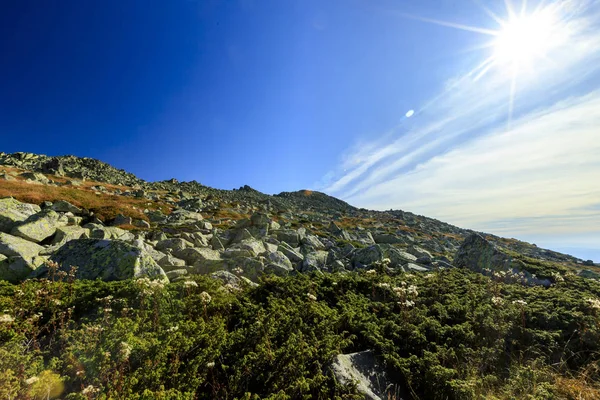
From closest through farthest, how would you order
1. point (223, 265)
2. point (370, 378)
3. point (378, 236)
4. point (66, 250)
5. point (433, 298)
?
point (370, 378), point (433, 298), point (66, 250), point (223, 265), point (378, 236)

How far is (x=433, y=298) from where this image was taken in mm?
8250

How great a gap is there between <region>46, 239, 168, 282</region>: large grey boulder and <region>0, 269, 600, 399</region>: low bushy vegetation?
170cm

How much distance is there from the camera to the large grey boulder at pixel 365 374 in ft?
14.7

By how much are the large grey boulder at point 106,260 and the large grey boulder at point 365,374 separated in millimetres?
6181

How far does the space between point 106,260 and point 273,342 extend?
7081 millimetres

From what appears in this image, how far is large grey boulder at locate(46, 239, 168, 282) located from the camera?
8461 millimetres

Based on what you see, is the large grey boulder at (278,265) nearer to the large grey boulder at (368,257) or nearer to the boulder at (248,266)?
the boulder at (248,266)

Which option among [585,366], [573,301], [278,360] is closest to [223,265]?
[278,360]

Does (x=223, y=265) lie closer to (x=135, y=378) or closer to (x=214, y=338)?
(x=214, y=338)

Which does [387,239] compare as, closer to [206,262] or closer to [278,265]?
[278,265]

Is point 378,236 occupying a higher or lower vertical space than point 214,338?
higher

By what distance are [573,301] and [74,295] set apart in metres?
13.5

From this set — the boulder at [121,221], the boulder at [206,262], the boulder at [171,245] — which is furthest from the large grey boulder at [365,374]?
the boulder at [121,221]

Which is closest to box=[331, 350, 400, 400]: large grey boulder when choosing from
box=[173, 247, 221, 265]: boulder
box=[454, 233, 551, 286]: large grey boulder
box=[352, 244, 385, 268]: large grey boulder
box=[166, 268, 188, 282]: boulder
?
box=[166, 268, 188, 282]: boulder
